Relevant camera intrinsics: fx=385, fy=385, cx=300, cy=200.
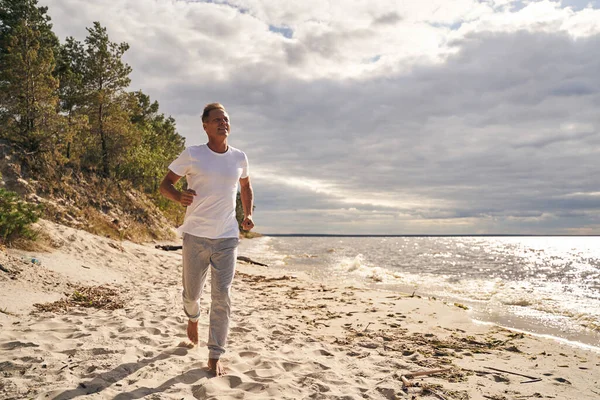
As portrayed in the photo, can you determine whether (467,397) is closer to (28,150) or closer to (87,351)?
(87,351)

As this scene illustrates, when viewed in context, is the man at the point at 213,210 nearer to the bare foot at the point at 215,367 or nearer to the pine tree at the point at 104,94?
the bare foot at the point at 215,367

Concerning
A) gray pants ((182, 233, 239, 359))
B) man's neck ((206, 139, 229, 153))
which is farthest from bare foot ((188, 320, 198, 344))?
man's neck ((206, 139, 229, 153))

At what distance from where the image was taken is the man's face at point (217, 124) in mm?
4074

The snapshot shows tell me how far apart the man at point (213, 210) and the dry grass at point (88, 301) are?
2.88m

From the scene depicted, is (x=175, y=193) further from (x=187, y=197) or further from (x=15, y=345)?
(x=15, y=345)

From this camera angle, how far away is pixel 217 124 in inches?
161

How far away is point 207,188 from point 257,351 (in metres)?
2.10

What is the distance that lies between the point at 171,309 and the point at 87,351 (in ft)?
8.10

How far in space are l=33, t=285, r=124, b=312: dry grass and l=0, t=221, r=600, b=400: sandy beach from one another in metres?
0.03

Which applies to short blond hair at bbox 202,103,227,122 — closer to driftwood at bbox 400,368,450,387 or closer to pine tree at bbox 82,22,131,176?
driftwood at bbox 400,368,450,387

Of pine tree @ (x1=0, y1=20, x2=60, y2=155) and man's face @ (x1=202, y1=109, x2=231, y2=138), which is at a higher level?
pine tree @ (x1=0, y1=20, x2=60, y2=155)

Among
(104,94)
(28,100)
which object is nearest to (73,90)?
(104,94)

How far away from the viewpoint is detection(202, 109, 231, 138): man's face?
4074 mm

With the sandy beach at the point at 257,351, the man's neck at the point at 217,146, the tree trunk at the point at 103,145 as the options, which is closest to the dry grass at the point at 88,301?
the sandy beach at the point at 257,351
